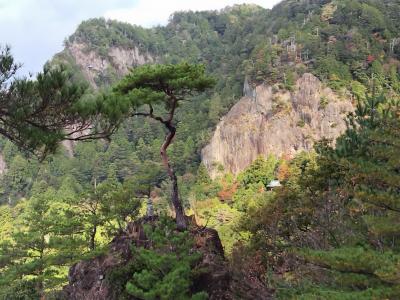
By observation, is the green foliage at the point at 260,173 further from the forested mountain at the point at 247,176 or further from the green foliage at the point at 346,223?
the green foliage at the point at 346,223

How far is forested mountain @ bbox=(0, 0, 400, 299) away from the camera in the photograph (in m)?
7.84

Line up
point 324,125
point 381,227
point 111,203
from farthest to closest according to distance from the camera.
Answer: point 324,125 → point 111,203 → point 381,227

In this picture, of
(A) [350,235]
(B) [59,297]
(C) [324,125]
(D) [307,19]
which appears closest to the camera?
(A) [350,235]

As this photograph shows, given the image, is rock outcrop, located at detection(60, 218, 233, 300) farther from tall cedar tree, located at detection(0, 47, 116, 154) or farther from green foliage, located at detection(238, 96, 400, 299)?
tall cedar tree, located at detection(0, 47, 116, 154)

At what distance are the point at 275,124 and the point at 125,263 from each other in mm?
37782

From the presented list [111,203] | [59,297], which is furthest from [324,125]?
[59,297]

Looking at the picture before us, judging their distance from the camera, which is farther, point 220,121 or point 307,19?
point 307,19

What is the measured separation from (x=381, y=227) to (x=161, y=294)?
468 cm

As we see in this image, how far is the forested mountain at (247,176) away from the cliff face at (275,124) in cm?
31

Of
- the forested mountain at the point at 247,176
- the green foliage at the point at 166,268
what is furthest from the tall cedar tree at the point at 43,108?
the green foliage at the point at 166,268

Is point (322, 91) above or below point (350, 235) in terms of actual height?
above

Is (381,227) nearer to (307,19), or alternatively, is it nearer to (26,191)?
(307,19)

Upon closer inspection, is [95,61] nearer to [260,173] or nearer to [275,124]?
[275,124]

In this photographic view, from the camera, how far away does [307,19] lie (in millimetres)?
58781
